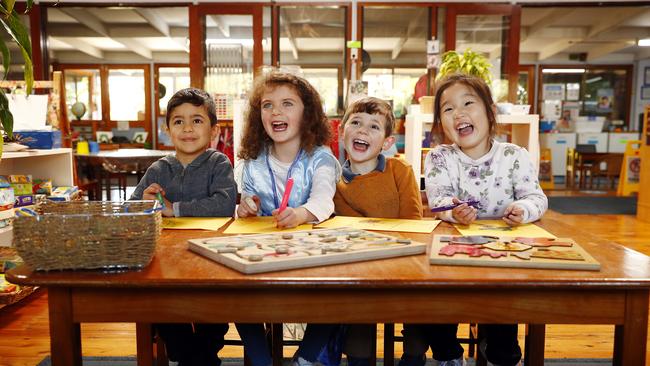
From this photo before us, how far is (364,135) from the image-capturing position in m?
1.58

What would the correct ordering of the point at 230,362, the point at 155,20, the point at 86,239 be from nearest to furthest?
the point at 86,239
the point at 230,362
the point at 155,20

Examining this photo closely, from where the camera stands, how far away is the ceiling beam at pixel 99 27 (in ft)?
24.1

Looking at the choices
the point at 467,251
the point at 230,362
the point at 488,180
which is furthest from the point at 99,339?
the point at 467,251

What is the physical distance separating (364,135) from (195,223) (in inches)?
22.0

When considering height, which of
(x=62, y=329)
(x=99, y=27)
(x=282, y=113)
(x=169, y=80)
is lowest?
(x=62, y=329)

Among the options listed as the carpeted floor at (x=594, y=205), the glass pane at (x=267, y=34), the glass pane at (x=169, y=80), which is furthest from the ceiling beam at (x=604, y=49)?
the glass pane at (x=169, y=80)

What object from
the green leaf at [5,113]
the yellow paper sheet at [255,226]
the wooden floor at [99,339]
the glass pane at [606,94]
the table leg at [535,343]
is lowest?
the wooden floor at [99,339]

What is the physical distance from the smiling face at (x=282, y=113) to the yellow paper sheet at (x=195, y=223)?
294mm

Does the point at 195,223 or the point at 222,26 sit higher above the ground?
the point at 222,26

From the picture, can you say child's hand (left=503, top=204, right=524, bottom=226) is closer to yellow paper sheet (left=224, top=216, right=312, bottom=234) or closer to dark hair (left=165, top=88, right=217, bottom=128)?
yellow paper sheet (left=224, top=216, right=312, bottom=234)

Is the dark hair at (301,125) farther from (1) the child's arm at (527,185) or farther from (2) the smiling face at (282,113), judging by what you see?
(1) the child's arm at (527,185)

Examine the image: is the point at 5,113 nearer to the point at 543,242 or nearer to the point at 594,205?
the point at 543,242

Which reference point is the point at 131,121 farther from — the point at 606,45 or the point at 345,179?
the point at 345,179

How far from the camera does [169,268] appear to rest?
869mm
